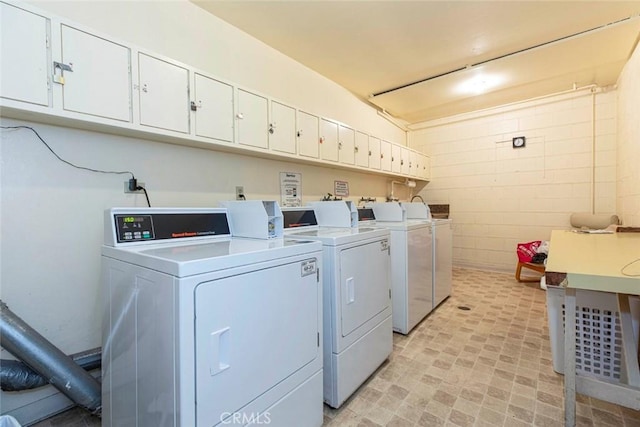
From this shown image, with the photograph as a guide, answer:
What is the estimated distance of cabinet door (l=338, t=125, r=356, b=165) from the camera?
3.34m

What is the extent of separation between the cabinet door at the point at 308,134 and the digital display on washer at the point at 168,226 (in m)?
1.25

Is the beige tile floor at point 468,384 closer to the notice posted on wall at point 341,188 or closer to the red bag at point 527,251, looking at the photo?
the red bag at point 527,251

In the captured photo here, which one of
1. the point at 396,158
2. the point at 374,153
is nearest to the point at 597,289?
the point at 374,153

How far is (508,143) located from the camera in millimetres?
4699

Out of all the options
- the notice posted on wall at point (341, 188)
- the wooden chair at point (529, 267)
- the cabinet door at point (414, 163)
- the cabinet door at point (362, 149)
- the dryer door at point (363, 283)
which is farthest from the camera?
the cabinet door at point (414, 163)

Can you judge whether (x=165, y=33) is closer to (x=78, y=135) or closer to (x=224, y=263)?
(x=78, y=135)

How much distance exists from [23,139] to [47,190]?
0.94 ft

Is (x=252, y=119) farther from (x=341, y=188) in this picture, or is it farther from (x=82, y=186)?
(x=341, y=188)

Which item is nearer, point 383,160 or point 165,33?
point 165,33

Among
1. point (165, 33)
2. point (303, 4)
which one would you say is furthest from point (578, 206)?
point (165, 33)

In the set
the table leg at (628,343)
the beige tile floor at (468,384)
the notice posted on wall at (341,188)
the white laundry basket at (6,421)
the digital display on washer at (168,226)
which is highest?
the notice posted on wall at (341,188)

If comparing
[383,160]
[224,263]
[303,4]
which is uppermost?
[303,4]

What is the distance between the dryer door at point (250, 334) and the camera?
102cm

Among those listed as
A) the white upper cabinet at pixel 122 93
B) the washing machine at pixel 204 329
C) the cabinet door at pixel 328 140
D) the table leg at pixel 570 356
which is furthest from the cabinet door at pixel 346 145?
the table leg at pixel 570 356
